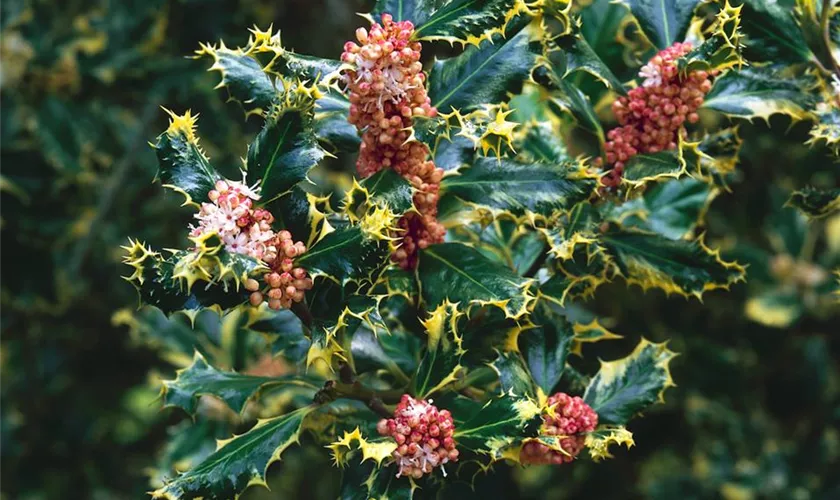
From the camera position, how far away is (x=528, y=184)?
1552 mm

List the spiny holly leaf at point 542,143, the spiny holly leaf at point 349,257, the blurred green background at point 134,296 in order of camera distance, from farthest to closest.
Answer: the blurred green background at point 134,296
the spiny holly leaf at point 542,143
the spiny holly leaf at point 349,257

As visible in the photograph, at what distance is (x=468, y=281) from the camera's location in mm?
1503

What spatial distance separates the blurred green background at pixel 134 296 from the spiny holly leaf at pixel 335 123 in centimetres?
138

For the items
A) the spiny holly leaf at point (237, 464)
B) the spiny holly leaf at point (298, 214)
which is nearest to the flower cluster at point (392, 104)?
the spiny holly leaf at point (298, 214)

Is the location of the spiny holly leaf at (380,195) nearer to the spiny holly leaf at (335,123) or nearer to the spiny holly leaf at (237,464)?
the spiny holly leaf at (335,123)

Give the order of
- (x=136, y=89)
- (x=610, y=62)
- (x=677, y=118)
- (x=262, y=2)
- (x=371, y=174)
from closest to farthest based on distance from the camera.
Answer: (x=371, y=174), (x=677, y=118), (x=610, y=62), (x=136, y=89), (x=262, y=2)

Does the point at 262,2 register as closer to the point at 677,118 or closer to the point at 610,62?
the point at 610,62

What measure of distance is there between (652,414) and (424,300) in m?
1.80

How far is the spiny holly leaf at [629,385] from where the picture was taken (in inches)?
64.7

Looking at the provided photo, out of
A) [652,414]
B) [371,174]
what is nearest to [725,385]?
[652,414]

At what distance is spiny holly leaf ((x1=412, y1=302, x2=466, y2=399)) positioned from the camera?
146cm

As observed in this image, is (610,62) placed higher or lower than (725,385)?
higher

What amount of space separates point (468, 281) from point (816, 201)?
67 cm

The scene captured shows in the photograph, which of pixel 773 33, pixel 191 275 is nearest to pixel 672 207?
pixel 773 33
